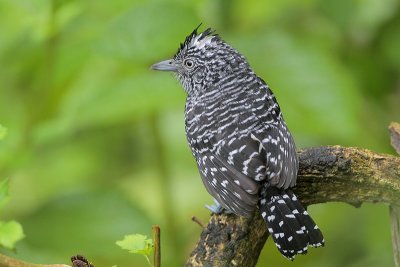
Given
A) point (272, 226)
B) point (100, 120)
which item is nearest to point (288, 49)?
point (100, 120)

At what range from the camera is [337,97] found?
5.07m

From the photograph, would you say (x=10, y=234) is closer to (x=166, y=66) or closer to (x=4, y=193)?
(x=4, y=193)

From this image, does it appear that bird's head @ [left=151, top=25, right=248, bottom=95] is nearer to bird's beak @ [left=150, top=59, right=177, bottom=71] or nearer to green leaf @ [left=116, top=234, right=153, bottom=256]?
bird's beak @ [left=150, top=59, right=177, bottom=71]

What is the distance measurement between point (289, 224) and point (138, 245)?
36.5 inches

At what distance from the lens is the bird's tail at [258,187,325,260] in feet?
10.9

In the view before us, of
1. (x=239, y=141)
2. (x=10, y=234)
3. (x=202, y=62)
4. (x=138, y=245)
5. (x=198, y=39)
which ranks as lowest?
(x=10, y=234)

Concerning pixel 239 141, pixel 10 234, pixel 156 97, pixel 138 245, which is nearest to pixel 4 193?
pixel 10 234

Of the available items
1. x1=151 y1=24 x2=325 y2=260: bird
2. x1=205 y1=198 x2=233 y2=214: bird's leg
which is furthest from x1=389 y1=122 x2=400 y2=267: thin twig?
x1=205 y1=198 x2=233 y2=214: bird's leg

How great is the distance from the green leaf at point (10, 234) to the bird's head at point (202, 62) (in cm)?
232

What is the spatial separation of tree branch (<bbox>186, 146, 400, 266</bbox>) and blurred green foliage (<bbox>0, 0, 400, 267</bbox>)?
1.34m

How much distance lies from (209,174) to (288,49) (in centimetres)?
166

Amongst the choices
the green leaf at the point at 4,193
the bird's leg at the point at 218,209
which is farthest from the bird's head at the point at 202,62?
the green leaf at the point at 4,193

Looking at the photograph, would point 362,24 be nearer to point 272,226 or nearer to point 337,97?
point 337,97

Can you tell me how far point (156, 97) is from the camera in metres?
4.83
